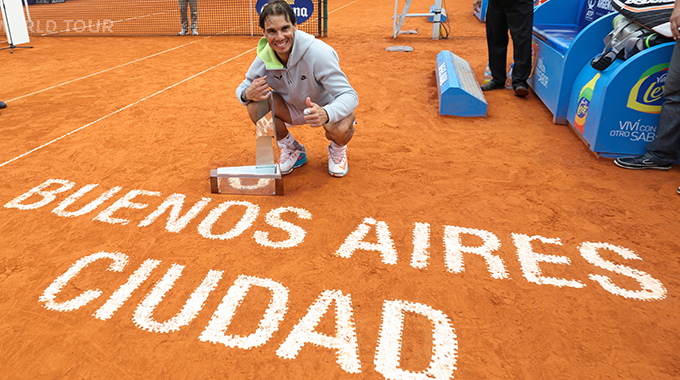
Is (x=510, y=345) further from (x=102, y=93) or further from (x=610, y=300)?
(x=102, y=93)

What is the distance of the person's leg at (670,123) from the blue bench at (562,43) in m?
0.98

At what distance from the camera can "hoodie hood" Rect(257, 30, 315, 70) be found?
2965 mm

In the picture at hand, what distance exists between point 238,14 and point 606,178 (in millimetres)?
12080

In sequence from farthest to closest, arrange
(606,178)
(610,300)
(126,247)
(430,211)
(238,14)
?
1. (238,14)
2. (606,178)
3. (430,211)
4. (126,247)
5. (610,300)

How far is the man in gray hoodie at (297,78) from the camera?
113 inches

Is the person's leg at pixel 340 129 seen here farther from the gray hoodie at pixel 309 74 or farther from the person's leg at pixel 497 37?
the person's leg at pixel 497 37

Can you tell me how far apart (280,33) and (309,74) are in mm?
332

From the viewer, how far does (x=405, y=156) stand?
3.87 m

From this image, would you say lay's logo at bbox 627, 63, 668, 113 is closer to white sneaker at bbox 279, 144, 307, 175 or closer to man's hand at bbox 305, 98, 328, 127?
man's hand at bbox 305, 98, 328, 127

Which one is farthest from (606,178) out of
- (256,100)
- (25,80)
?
(25,80)

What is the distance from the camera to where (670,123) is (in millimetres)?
3322

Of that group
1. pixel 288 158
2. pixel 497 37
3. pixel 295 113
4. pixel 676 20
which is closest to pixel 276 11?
pixel 295 113

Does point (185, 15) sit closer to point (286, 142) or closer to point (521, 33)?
point (521, 33)

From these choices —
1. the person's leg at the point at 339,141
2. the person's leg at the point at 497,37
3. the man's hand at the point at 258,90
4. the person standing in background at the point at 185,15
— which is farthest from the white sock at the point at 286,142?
the person standing in background at the point at 185,15
